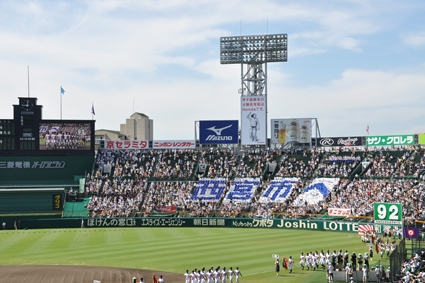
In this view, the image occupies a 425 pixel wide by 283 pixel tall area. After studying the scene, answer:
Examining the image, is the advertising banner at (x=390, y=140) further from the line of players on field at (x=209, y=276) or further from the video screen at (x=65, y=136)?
the line of players on field at (x=209, y=276)

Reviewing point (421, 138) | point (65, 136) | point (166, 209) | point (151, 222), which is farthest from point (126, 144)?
point (421, 138)

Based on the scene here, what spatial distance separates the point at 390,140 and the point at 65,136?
45.0 meters

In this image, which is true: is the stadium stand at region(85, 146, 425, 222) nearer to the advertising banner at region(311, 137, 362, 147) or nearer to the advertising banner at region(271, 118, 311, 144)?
the advertising banner at region(311, 137, 362, 147)

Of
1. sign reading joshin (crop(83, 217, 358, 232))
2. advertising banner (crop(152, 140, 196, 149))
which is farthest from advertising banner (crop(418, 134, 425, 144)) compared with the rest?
advertising banner (crop(152, 140, 196, 149))

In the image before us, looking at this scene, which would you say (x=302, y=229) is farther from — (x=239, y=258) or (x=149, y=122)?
(x=149, y=122)

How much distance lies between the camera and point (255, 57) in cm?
8406

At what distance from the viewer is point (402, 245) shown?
36.9 meters

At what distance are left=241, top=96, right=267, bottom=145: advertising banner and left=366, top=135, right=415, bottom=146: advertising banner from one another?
15.3m

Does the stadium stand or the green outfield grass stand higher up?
the stadium stand

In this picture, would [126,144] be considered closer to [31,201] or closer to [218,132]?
[218,132]

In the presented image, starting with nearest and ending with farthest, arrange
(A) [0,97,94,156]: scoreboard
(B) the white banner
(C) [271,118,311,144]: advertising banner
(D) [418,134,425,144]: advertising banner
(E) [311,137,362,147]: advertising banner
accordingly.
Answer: (B) the white banner, (D) [418,134,425,144]: advertising banner, (A) [0,97,94,156]: scoreboard, (E) [311,137,362,147]: advertising banner, (C) [271,118,311,144]: advertising banner

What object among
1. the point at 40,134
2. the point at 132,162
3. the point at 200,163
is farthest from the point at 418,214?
the point at 40,134

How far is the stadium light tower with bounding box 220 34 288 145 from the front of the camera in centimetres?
8294

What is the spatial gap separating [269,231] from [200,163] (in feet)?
81.0
